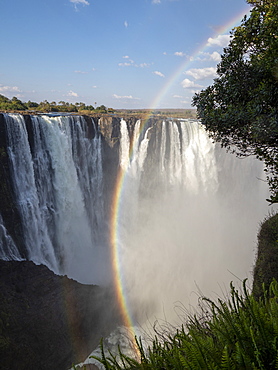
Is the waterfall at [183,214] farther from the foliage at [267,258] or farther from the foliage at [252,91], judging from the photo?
the foliage at [252,91]

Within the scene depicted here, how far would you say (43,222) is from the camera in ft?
62.2

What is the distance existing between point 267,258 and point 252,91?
5.32 metres

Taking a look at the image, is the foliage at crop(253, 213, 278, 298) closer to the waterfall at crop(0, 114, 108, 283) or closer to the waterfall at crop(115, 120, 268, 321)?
the waterfall at crop(115, 120, 268, 321)

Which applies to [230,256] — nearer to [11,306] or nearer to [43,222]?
[43,222]

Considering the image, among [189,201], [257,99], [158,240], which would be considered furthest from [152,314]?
[257,99]

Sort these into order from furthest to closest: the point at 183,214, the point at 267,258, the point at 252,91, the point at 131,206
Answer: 1. the point at 183,214
2. the point at 131,206
3. the point at 267,258
4. the point at 252,91

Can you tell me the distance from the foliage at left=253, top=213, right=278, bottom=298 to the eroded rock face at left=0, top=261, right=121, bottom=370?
38.4 feet

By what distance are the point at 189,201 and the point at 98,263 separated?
14736 millimetres

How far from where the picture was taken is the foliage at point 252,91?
18.1 feet

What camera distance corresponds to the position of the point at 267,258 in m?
8.16

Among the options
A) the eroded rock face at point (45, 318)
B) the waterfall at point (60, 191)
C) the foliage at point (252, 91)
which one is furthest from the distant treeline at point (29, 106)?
the foliage at point (252, 91)

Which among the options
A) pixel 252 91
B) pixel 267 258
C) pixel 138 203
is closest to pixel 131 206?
pixel 138 203

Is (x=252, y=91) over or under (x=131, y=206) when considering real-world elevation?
over

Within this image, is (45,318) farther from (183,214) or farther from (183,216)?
(183,214)
